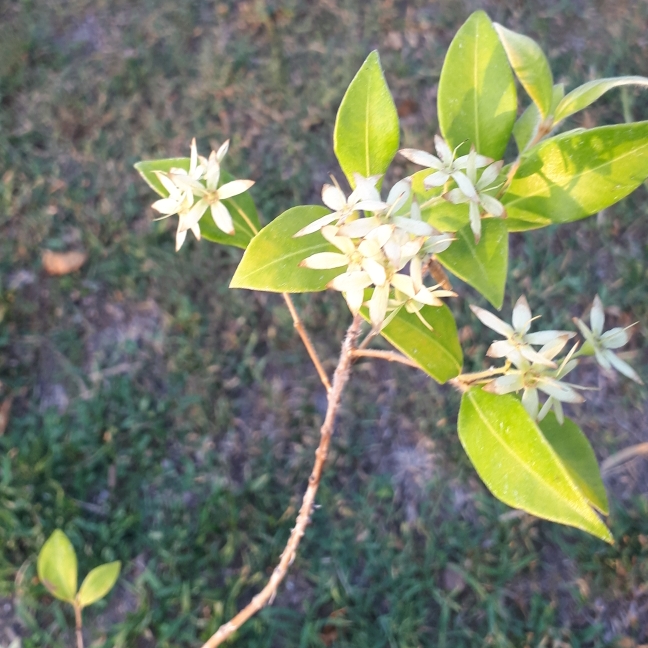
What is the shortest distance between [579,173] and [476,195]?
0.56 feet

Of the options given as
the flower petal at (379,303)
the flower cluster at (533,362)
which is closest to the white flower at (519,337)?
the flower cluster at (533,362)

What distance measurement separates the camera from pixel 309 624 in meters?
1.55

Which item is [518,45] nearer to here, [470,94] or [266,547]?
[470,94]

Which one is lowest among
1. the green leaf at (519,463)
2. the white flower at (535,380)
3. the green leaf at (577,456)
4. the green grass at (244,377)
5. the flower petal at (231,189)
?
the green grass at (244,377)

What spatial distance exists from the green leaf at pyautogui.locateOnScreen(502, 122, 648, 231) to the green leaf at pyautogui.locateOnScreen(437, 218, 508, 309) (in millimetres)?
67

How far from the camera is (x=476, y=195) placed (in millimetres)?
645

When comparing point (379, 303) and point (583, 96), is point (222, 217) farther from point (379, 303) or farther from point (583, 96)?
point (583, 96)

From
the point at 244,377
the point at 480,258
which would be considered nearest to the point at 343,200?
the point at 480,258

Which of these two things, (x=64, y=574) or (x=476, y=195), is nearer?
(x=476, y=195)

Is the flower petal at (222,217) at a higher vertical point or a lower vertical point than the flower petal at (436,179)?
lower

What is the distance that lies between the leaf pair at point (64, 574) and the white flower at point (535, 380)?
3.45 feet

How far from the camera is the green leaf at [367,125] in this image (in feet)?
2.59

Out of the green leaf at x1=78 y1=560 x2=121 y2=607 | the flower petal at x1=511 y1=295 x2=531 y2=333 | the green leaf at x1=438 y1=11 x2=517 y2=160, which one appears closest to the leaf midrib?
the flower petal at x1=511 y1=295 x2=531 y2=333

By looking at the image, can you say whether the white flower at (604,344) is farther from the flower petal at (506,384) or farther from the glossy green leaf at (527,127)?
the glossy green leaf at (527,127)
